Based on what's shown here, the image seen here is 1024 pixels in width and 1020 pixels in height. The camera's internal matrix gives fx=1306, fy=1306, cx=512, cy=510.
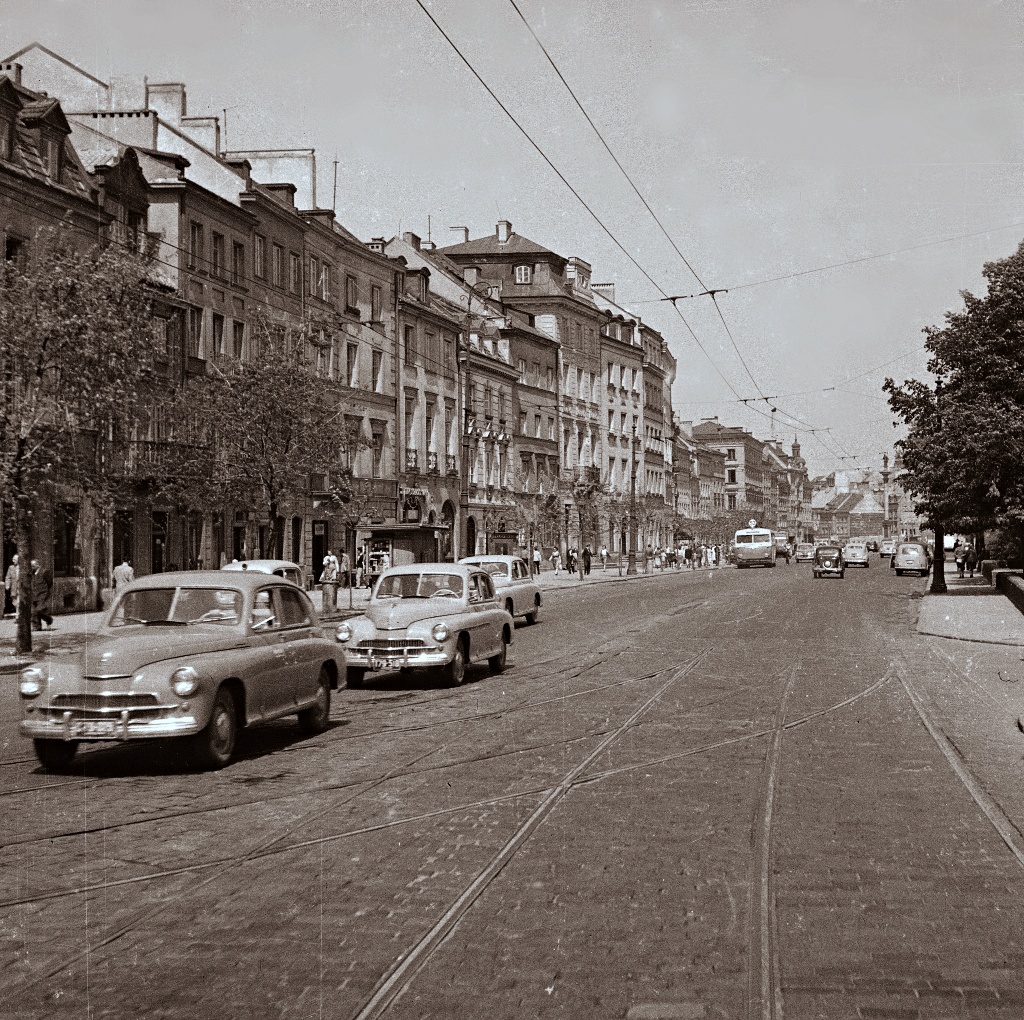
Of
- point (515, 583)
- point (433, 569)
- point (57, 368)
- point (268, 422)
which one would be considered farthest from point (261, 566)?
point (433, 569)

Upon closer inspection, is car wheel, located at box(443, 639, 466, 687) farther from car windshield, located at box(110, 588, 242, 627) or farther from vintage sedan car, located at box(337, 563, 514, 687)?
car windshield, located at box(110, 588, 242, 627)

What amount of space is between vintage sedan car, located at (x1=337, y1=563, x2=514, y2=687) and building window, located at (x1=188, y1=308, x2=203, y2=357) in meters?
25.2

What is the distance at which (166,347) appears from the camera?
38.8 meters

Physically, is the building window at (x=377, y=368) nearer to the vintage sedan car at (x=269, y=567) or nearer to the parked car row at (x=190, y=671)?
the vintage sedan car at (x=269, y=567)

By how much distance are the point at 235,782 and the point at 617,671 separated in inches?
369

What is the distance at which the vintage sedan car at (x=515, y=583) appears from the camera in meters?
29.2

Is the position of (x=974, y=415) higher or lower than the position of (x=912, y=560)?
higher

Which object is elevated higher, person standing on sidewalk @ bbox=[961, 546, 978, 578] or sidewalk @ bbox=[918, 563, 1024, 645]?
person standing on sidewalk @ bbox=[961, 546, 978, 578]

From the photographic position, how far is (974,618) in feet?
97.5

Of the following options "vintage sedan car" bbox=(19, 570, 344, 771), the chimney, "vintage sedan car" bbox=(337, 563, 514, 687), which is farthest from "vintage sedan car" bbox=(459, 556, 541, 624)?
the chimney

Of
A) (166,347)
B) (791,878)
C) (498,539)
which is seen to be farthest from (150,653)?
(498,539)

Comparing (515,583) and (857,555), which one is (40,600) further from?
(857,555)

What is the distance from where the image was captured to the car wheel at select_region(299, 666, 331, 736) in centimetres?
1245

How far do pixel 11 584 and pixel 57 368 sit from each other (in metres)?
9.47
